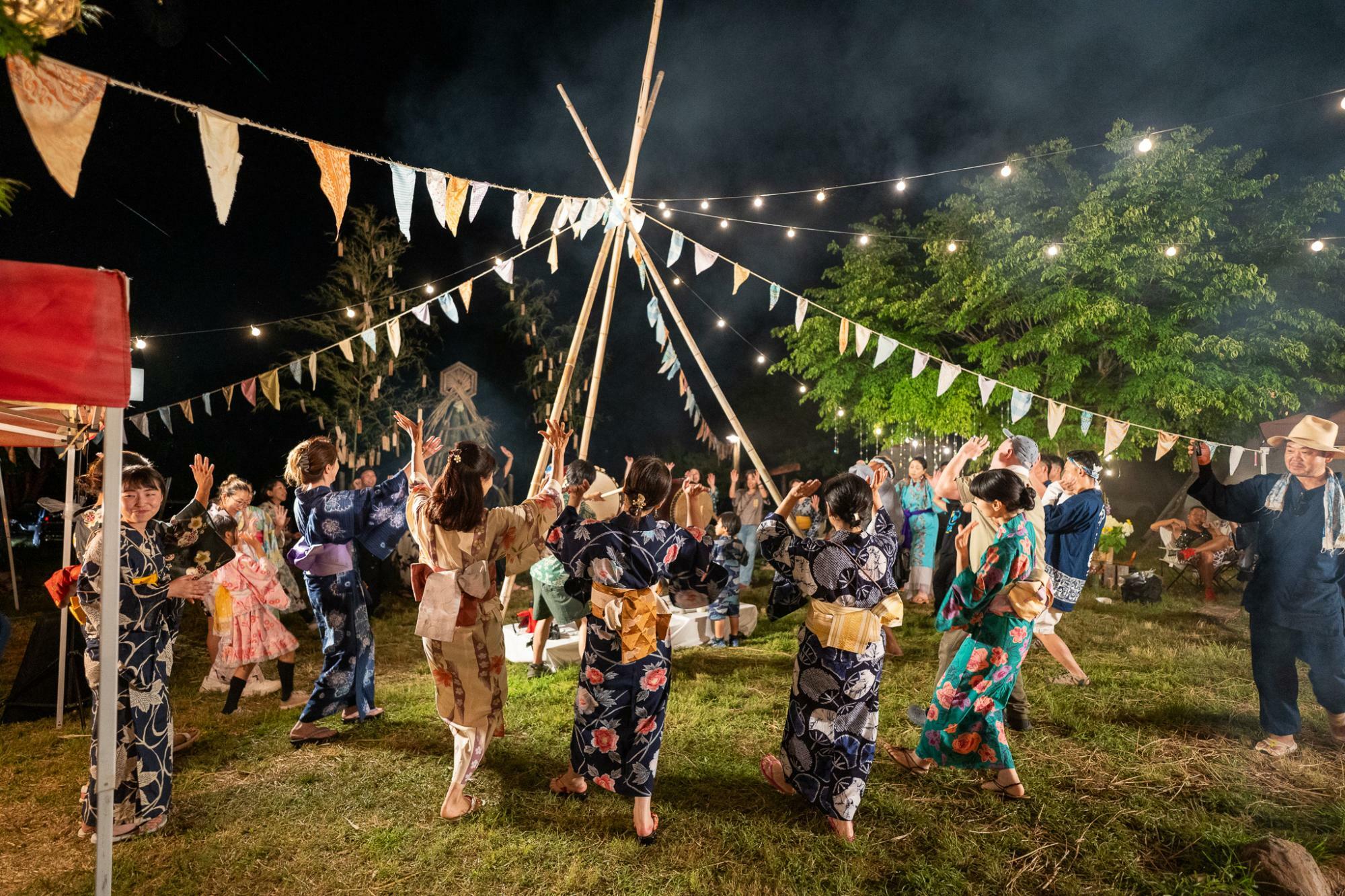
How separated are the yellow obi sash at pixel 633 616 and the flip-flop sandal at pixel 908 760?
1884 mm

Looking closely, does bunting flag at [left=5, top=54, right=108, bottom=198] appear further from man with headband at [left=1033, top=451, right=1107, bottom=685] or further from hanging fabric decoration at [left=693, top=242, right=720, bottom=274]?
man with headband at [left=1033, top=451, right=1107, bottom=685]

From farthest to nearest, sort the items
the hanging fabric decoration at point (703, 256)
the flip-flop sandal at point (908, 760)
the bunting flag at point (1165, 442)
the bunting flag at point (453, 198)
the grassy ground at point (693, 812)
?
the hanging fabric decoration at point (703, 256) → the bunting flag at point (1165, 442) → the bunting flag at point (453, 198) → the flip-flop sandal at point (908, 760) → the grassy ground at point (693, 812)

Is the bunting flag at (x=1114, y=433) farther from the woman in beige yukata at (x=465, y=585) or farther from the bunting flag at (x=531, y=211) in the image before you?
the woman in beige yukata at (x=465, y=585)

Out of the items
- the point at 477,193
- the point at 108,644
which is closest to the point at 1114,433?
the point at 477,193

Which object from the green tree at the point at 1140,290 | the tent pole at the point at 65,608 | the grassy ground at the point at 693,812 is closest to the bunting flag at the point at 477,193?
the tent pole at the point at 65,608

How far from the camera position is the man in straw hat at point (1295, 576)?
12.7 feet

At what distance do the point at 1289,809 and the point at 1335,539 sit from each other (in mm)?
1723

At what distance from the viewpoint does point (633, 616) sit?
3.11m

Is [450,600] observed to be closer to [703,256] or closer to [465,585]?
[465,585]

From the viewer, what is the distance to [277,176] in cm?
1184

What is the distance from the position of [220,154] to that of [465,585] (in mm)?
2318

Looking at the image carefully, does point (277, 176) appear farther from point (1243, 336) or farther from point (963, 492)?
point (1243, 336)

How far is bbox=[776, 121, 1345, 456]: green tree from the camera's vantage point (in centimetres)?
912

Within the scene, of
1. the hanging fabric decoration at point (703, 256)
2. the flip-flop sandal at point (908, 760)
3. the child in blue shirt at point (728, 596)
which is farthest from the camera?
the child in blue shirt at point (728, 596)
